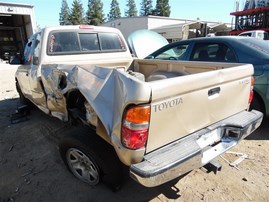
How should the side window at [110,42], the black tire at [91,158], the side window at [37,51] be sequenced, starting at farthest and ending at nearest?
1. the side window at [110,42]
2. the side window at [37,51]
3. the black tire at [91,158]

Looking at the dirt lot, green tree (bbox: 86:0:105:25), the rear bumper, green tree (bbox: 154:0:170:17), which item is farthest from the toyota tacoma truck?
green tree (bbox: 154:0:170:17)

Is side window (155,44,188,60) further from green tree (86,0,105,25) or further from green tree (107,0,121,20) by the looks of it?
green tree (107,0,121,20)

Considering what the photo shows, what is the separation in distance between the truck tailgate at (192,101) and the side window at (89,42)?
2728 mm

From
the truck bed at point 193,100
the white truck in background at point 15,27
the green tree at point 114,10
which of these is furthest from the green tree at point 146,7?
the truck bed at point 193,100

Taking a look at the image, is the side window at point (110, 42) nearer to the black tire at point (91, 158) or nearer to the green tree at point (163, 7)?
the black tire at point (91, 158)

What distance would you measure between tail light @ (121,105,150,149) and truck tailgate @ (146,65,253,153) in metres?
0.06

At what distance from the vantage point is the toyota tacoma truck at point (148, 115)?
184cm

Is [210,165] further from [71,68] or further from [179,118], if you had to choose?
[71,68]

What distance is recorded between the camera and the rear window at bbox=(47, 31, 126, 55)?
387 centimetres

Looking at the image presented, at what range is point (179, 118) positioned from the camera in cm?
204

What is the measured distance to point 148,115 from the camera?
1.81m

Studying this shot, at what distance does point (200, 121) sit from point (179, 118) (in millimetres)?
359

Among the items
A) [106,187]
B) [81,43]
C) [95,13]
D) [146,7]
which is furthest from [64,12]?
[106,187]

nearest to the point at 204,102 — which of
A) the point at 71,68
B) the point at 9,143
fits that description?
the point at 71,68
